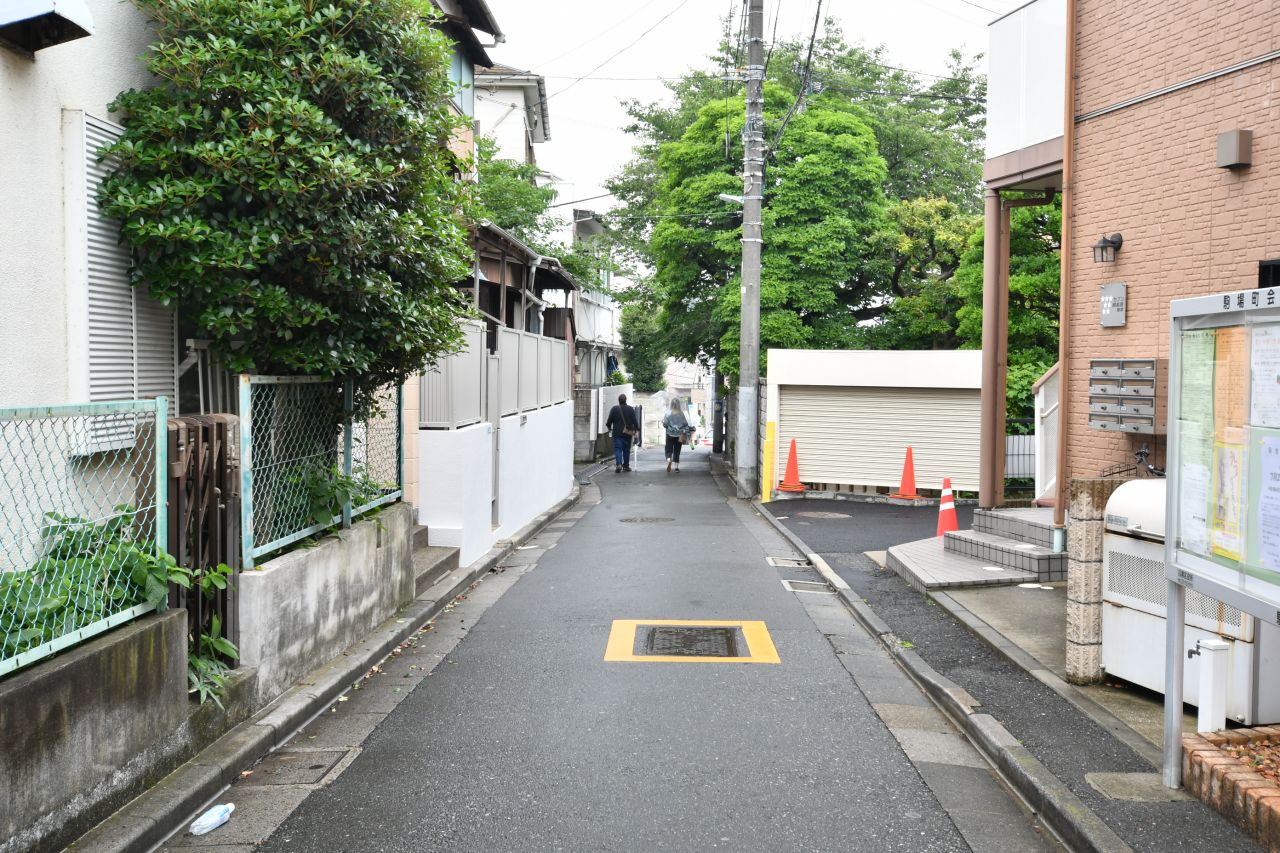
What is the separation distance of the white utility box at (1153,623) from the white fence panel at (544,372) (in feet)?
40.6

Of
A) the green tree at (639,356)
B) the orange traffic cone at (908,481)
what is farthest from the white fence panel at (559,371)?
the green tree at (639,356)

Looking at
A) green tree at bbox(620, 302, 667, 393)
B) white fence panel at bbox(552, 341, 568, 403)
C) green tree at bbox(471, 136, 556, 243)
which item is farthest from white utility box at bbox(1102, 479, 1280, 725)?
green tree at bbox(620, 302, 667, 393)

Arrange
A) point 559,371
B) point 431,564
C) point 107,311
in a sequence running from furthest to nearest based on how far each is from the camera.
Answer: point 559,371 → point 431,564 → point 107,311

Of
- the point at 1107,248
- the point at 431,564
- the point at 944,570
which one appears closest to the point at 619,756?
the point at 431,564

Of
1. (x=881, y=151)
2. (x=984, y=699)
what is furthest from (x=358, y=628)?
(x=881, y=151)

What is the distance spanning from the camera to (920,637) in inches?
328

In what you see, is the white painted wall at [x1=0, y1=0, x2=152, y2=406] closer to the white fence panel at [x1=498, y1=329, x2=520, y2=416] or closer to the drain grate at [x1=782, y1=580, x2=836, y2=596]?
the drain grate at [x1=782, y1=580, x2=836, y2=596]

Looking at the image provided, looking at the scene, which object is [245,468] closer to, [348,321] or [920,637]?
[348,321]

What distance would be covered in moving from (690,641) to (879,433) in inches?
461

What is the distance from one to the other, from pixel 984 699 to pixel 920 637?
6.19ft

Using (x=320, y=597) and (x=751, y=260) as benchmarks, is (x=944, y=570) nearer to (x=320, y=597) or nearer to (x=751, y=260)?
(x=320, y=597)

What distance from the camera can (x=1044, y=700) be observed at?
6312 mm

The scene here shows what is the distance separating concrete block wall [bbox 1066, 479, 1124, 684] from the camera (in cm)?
639

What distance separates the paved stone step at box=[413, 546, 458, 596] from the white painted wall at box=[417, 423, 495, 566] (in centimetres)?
26
